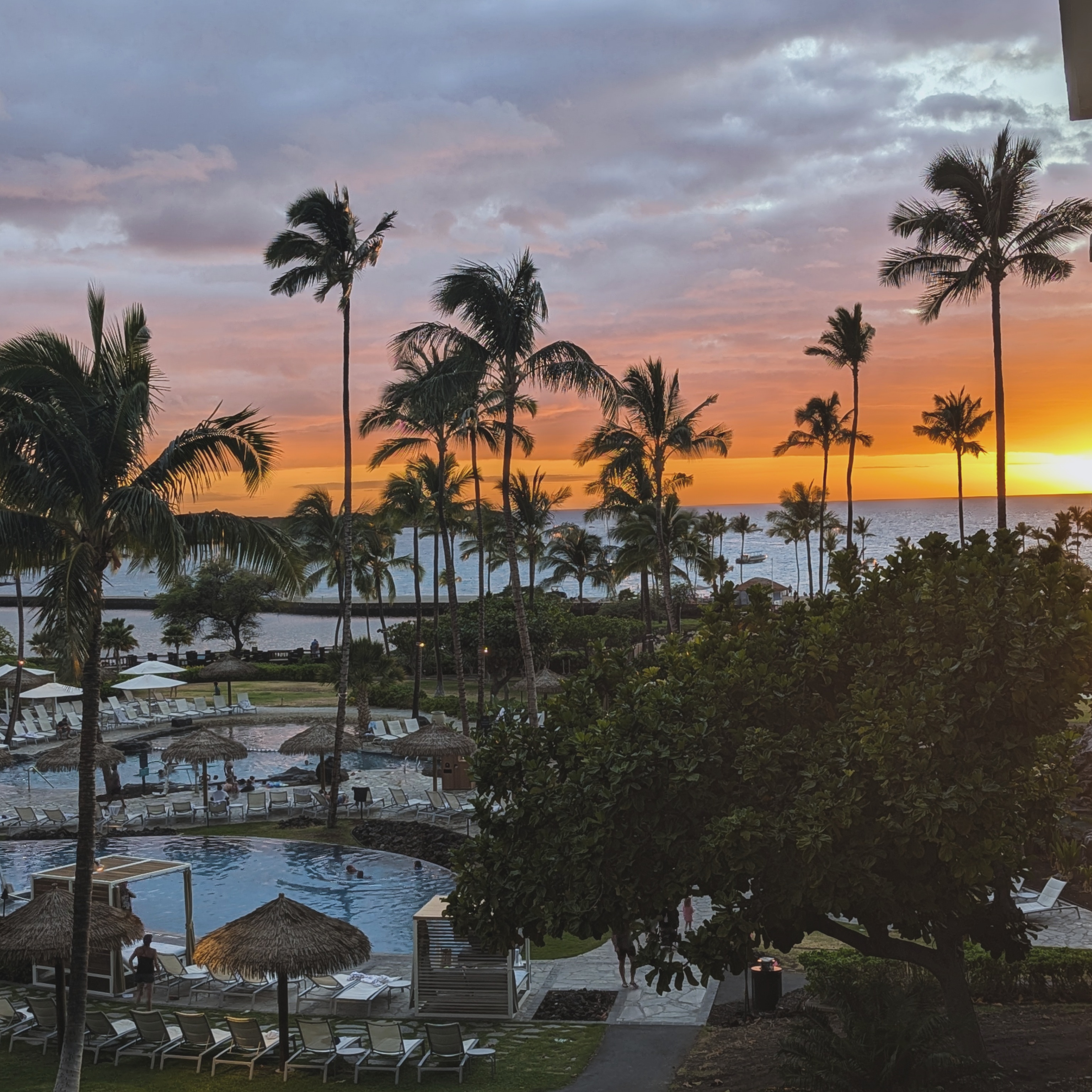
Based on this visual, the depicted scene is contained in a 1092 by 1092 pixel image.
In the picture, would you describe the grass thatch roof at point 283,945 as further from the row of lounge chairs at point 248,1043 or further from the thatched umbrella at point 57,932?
the thatched umbrella at point 57,932

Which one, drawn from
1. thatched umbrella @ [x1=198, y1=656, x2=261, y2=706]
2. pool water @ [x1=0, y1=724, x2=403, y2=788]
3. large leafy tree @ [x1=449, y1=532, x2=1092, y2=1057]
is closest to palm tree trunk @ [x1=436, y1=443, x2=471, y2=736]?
pool water @ [x1=0, y1=724, x2=403, y2=788]

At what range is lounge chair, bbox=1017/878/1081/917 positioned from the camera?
53.8 feet

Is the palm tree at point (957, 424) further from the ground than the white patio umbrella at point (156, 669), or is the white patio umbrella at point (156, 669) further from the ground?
the palm tree at point (957, 424)

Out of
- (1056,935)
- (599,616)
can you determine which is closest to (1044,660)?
(1056,935)

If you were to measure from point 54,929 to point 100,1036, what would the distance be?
5.01 ft

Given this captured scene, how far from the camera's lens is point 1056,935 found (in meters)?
Result: 15.7

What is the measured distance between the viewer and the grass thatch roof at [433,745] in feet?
83.7

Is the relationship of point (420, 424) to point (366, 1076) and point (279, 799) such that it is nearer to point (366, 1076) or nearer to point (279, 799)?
point (279, 799)

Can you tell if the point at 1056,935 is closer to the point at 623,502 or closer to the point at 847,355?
the point at 623,502

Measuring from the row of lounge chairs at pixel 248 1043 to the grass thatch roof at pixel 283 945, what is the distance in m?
0.67

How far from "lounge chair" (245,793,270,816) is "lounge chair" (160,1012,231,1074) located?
11926 millimetres

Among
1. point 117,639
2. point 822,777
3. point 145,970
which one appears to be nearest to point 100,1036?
point 145,970

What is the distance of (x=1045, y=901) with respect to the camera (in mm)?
16422

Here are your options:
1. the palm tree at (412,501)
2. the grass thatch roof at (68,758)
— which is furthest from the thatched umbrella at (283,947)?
the palm tree at (412,501)
